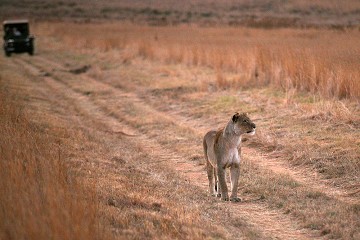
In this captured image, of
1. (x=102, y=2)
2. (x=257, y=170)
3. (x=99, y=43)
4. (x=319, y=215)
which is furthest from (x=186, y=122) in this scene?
(x=102, y=2)

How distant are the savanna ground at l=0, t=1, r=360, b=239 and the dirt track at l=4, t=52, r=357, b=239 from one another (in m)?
0.04

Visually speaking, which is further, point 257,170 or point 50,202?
point 257,170

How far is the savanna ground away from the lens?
7.02 metres

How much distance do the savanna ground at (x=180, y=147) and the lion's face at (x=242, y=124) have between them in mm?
964

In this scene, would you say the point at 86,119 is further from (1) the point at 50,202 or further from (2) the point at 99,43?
(2) the point at 99,43

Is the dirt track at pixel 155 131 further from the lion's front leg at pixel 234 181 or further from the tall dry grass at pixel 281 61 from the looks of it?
the tall dry grass at pixel 281 61

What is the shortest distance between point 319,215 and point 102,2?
84450mm

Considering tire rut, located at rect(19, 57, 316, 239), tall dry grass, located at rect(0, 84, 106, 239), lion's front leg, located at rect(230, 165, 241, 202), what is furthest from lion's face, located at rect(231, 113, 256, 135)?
tall dry grass, located at rect(0, 84, 106, 239)

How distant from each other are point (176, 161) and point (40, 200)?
566 cm

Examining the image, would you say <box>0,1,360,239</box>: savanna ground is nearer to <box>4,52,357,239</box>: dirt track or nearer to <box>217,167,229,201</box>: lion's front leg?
<box>4,52,357,239</box>: dirt track

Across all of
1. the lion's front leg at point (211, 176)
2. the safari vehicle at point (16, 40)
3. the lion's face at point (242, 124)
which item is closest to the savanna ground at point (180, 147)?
the lion's front leg at point (211, 176)

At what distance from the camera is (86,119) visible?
651 inches

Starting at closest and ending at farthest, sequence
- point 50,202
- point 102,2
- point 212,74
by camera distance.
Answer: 1. point 50,202
2. point 212,74
3. point 102,2

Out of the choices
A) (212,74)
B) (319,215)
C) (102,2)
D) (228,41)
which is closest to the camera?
(319,215)
